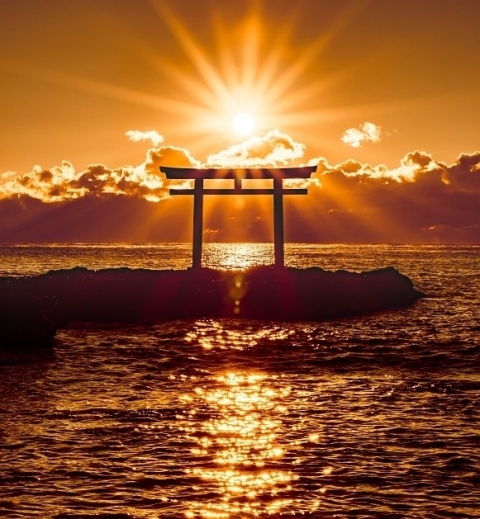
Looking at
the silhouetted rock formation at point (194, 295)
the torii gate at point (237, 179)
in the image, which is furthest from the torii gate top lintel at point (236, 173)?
the silhouetted rock formation at point (194, 295)

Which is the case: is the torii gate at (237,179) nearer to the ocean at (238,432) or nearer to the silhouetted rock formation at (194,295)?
the silhouetted rock formation at (194,295)

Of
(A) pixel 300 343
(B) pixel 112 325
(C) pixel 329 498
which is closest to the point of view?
(C) pixel 329 498

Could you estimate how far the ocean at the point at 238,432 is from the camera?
26.1 ft

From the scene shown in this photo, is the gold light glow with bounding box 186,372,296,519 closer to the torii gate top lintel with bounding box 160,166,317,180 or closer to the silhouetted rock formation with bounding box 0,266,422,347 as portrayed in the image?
the silhouetted rock formation with bounding box 0,266,422,347

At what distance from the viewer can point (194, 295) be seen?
29578mm

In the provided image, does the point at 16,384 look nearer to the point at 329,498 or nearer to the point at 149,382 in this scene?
the point at 149,382

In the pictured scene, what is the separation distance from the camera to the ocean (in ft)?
26.1

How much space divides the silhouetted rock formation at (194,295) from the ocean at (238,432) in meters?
7.49

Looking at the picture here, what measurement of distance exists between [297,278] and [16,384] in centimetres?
1812

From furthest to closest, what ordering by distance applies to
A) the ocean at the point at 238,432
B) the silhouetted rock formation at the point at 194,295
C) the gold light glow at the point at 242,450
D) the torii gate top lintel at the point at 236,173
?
the torii gate top lintel at the point at 236,173 < the silhouetted rock formation at the point at 194,295 < the ocean at the point at 238,432 < the gold light glow at the point at 242,450

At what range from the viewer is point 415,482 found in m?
8.51

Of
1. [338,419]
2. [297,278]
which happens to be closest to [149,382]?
[338,419]

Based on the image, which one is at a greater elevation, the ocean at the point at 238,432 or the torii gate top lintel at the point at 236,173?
the torii gate top lintel at the point at 236,173

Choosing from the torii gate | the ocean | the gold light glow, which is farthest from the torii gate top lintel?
the gold light glow
